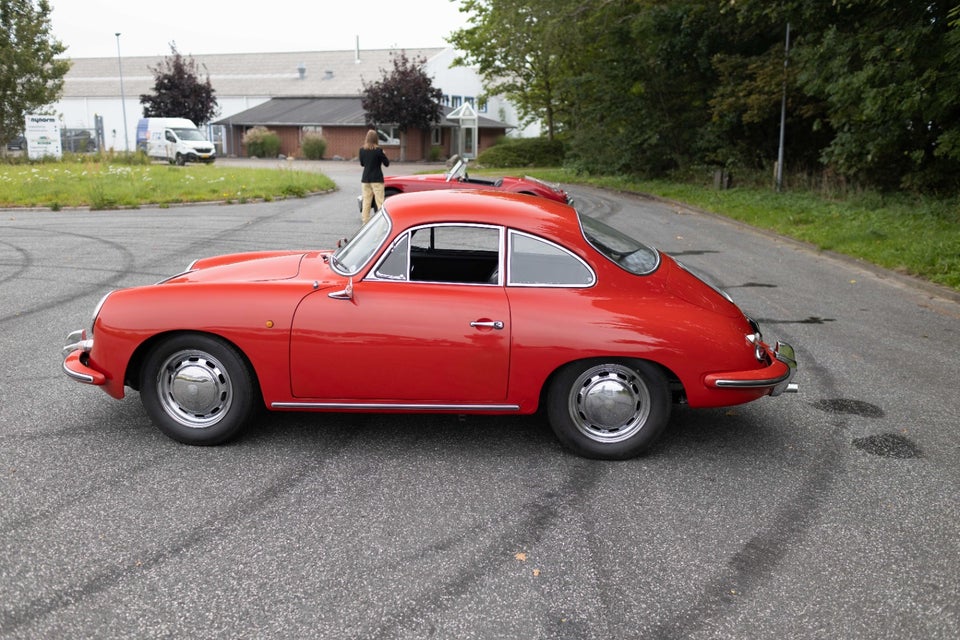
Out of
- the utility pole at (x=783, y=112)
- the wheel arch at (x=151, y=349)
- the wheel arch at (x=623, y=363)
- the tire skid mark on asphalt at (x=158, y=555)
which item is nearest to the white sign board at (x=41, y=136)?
the utility pole at (x=783, y=112)

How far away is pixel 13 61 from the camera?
3338 centimetres

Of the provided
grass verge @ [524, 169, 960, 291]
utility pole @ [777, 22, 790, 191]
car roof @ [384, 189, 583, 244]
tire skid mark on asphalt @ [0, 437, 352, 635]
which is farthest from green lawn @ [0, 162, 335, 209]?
tire skid mark on asphalt @ [0, 437, 352, 635]

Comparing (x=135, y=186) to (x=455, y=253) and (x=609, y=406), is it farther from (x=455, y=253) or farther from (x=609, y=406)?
(x=609, y=406)

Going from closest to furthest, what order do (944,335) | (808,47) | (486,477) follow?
(486,477) < (944,335) < (808,47)

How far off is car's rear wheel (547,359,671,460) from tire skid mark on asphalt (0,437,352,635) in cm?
142

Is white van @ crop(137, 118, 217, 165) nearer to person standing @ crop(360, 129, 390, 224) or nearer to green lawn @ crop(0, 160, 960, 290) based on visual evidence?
green lawn @ crop(0, 160, 960, 290)

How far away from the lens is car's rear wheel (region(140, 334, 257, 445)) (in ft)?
15.0

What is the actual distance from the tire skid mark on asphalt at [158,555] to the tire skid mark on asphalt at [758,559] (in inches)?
78.3

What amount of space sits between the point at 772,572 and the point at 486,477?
1539mm

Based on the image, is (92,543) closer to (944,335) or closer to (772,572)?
(772,572)

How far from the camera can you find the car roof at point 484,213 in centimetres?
481

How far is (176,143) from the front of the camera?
4091 cm

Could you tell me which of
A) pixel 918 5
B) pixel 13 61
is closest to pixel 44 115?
pixel 13 61

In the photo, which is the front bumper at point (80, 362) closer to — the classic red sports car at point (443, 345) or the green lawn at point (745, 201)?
the classic red sports car at point (443, 345)
